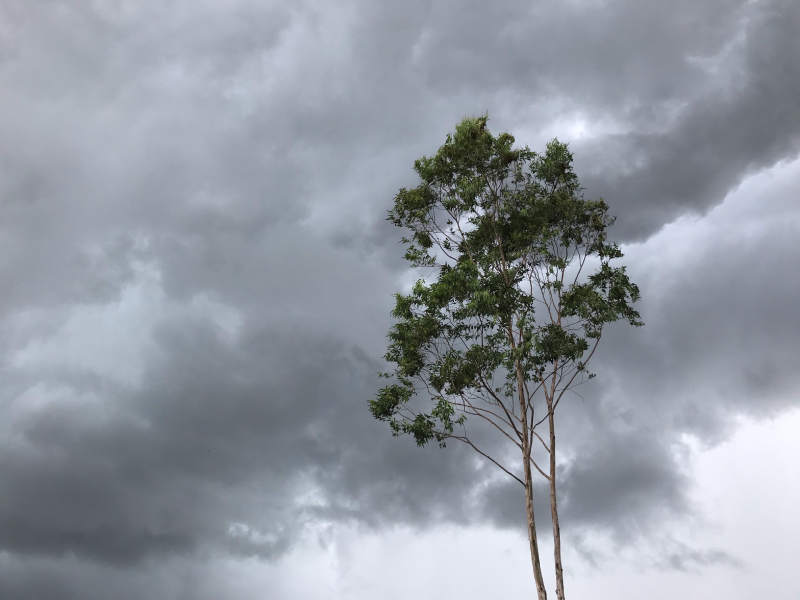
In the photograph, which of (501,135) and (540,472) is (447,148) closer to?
(501,135)

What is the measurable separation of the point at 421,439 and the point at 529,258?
8.75 metres

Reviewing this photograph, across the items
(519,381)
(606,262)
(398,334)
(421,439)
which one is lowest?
(421,439)

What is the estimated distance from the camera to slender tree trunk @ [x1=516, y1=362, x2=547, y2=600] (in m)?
23.6

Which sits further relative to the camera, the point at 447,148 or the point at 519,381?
the point at 447,148

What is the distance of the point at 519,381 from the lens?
26.9 m

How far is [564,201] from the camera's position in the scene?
2877 cm

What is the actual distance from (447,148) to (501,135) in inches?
95.2

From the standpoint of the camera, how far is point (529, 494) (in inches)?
974

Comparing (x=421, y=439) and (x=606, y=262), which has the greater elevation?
(x=606, y=262)

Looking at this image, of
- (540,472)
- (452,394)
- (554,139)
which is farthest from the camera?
(554,139)

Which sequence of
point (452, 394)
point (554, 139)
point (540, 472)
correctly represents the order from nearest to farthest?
point (540, 472)
point (452, 394)
point (554, 139)

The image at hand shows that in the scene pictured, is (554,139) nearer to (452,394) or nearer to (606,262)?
(606,262)

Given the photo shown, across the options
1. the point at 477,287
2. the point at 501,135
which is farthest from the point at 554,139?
the point at 477,287

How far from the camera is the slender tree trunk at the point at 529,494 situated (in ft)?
77.3
